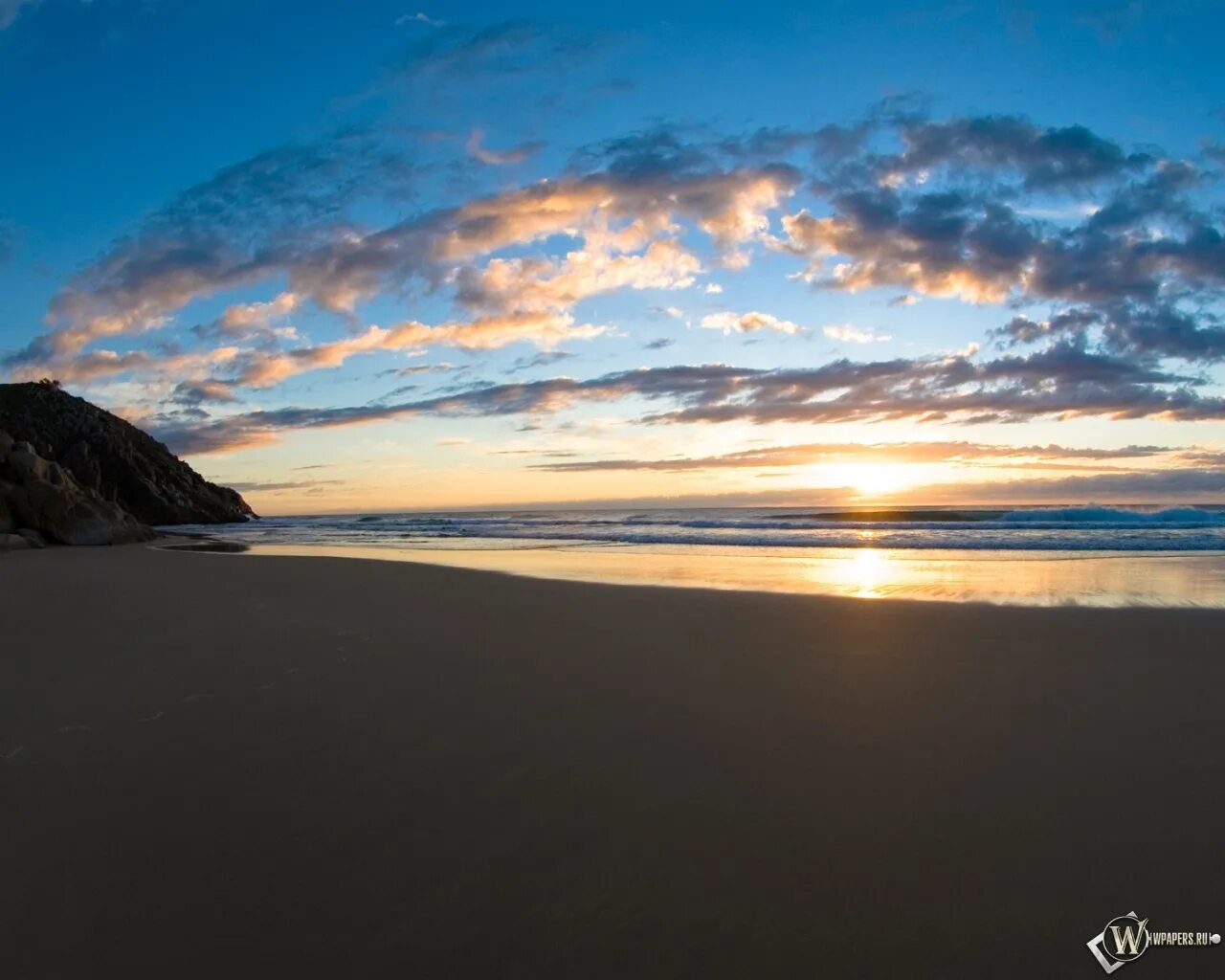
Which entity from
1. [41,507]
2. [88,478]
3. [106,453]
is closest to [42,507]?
[41,507]

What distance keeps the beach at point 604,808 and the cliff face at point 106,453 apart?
3919 cm

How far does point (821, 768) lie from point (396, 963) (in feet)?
6.74

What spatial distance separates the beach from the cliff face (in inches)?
1543

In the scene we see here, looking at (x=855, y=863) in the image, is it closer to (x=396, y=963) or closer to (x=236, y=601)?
(x=396, y=963)

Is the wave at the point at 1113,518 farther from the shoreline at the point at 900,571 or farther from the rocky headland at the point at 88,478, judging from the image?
the rocky headland at the point at 88,478

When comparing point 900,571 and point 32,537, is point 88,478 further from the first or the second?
point 900,571

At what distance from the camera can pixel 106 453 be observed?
39750 millimetres

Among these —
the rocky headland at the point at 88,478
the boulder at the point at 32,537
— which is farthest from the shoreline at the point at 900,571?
the rocky headland at the point at 88,478

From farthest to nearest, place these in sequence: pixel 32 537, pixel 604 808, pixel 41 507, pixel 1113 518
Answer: pixel 1113 518
pixel 41 507
pixel 32 537
pixel 604 808

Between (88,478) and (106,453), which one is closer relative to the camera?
(88,478)

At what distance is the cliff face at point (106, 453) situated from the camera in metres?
38.8

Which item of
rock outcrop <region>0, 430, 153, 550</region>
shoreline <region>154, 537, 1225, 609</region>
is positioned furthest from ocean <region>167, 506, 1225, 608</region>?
rock outcrop <region>0, 430, 153, 550</region>

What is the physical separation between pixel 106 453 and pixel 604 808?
4537 centimetres

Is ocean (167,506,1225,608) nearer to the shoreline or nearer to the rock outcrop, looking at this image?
the shoreline
